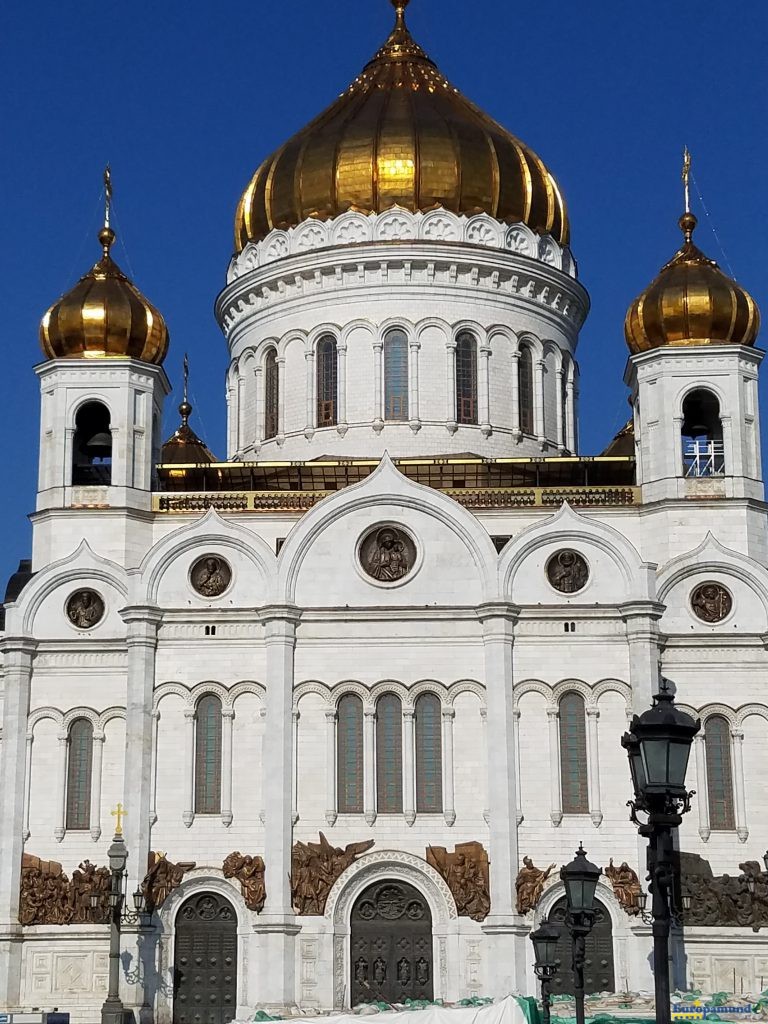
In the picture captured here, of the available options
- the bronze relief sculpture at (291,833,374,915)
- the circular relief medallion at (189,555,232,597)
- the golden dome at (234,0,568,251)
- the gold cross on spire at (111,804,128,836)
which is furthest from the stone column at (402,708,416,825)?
the golden dome at (234,0,568,251)

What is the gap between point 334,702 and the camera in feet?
116

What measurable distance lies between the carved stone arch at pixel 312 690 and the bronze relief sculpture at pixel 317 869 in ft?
8.96

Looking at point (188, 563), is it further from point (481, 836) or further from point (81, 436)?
point (481, 836)

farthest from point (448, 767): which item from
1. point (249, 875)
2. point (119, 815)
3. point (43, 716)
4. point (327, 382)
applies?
point (327, 382)

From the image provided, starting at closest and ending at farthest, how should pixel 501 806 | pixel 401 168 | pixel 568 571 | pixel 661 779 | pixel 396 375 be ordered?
1. pixel 661 779
2. pixel 501 806
3. pixel 568 571
4. pixel 396 375
5. pixel 401 168

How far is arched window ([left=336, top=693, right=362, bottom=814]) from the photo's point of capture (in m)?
34.8

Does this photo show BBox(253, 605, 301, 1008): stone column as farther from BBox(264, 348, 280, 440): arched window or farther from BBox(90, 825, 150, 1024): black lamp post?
BBox(264, 348, 280, 440): arched window

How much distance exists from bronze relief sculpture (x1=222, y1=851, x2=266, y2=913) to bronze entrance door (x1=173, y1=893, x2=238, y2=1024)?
55cm

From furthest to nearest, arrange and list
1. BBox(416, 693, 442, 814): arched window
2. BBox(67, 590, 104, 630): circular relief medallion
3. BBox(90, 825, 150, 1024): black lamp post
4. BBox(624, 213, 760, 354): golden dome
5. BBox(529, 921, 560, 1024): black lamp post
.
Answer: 1. BBox(624, 213, 760, 354): golden dome
2. BBox(67, 590, 104, 630): circular relief medallion
3. BBox(416, 693, 442, 814): arched window
4. BBox(90, 825, 150, 1024): black lamp post
5. BBox(529, 921, 560, 1024): black lamp post

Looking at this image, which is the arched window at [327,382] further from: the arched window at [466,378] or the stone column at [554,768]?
the stone column at [554,768]

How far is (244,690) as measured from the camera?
117 ft

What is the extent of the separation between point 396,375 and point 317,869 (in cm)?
1221

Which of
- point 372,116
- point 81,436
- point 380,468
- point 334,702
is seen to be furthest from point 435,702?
point 372,116

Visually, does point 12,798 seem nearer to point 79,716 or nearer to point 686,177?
point 79,716
